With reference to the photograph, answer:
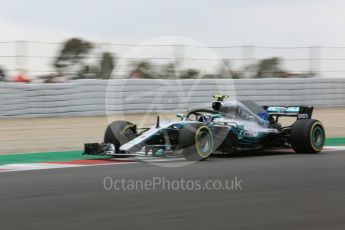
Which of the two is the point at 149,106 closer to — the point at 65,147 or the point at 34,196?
the point at 65,147

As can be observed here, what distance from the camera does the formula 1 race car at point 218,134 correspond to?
9.22 metres

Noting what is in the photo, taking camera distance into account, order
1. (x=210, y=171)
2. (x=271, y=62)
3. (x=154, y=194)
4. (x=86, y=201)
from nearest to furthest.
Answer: (x=86, y=201)
(x=154, y=194)
(x=210, y=171)
(x=271, y=62)

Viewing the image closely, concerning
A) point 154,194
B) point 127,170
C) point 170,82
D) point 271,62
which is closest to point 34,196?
point 154,194

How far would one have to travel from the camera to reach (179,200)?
612 centimetres

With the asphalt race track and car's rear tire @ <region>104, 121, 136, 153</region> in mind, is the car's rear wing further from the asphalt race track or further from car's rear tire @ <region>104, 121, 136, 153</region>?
car's rear tire @ <region>104, 121, 136, 153</region>

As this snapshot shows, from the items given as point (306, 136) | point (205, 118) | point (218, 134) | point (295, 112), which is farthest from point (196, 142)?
→ point (295, 112)

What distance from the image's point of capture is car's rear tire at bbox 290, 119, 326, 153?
10.1m

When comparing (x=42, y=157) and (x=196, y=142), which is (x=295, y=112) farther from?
(x=42, y=157)

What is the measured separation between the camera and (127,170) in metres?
8.26

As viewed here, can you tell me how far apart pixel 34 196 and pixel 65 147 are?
551cm

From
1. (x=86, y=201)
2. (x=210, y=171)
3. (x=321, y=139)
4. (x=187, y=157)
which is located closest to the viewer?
(x=86, y=201)

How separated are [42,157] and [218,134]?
9.98ft

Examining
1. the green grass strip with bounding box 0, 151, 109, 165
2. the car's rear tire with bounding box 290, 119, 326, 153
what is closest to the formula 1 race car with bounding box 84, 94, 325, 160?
the car's rear tire with bounding box 290, 119, 326, 153

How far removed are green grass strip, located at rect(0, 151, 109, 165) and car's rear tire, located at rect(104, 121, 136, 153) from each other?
496 mm
